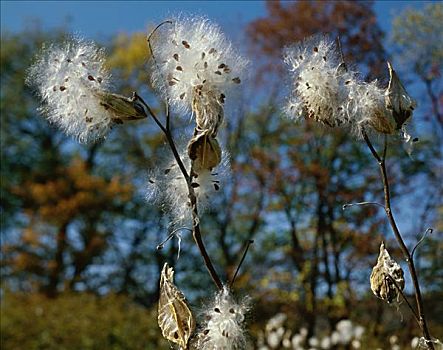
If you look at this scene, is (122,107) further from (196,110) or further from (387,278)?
(387,278)

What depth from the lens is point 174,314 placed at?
704 millimetres

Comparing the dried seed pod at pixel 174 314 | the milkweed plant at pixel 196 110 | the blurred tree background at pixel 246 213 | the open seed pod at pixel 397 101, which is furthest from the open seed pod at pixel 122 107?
the blurred tree background at pixel 246 213

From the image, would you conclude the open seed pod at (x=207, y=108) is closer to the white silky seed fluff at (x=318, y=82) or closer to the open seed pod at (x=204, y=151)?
the open seed pod at (x=204, y=151)

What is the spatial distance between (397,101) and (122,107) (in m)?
0.36

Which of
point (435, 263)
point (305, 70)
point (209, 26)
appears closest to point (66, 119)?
point (209, 26)

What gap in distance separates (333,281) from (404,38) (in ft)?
9.75

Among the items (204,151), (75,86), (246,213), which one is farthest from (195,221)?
(246,213)

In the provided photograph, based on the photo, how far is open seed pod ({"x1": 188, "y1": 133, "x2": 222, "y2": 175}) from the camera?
27.9 inches

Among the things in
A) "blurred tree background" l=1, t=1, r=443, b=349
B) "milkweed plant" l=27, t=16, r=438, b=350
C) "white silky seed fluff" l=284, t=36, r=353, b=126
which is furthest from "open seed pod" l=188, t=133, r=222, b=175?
"blurred tree background" l=1, t=1, r=443, b=349

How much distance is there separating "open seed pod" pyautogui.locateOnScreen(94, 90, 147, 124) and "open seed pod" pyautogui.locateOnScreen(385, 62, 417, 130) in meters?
0.32

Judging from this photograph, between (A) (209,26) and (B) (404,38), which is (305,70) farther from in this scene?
(B) (404,38)

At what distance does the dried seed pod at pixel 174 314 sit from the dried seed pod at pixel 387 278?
0.96 feet

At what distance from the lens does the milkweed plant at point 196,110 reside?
71 cm

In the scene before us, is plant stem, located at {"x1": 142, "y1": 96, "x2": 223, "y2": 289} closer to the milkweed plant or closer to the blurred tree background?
the milkweed plant
